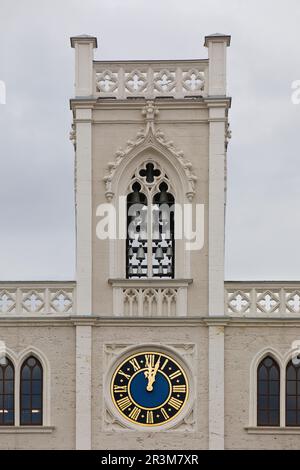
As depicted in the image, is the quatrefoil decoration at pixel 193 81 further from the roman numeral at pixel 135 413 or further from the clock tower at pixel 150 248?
the roman numeral at pixel 135 413

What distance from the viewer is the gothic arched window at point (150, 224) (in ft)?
104

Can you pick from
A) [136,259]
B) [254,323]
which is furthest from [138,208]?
[254,323]

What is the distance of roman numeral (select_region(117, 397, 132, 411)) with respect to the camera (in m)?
30.7

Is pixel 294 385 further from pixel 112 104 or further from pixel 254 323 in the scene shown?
pixel 112 104

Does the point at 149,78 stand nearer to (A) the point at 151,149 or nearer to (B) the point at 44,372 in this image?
(A) the point at 151,149

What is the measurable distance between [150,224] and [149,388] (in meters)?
3.40

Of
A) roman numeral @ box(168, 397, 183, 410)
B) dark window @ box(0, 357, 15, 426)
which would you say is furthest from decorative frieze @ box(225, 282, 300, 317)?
dark window @ box(0, 357, 15, 426)

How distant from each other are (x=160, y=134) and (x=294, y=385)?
227 inches

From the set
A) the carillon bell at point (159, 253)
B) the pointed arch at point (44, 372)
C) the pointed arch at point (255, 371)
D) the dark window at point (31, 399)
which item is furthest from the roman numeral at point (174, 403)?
the carillon bell at point (159, 253)

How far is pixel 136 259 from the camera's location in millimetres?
Answer: 31812

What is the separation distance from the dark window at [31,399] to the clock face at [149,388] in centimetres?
148

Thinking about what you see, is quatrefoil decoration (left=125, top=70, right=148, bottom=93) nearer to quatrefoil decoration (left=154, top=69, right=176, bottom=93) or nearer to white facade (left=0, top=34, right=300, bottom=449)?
white facade (left=0, top=34, right=300, bottom=449)

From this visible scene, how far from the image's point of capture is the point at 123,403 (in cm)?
3072
